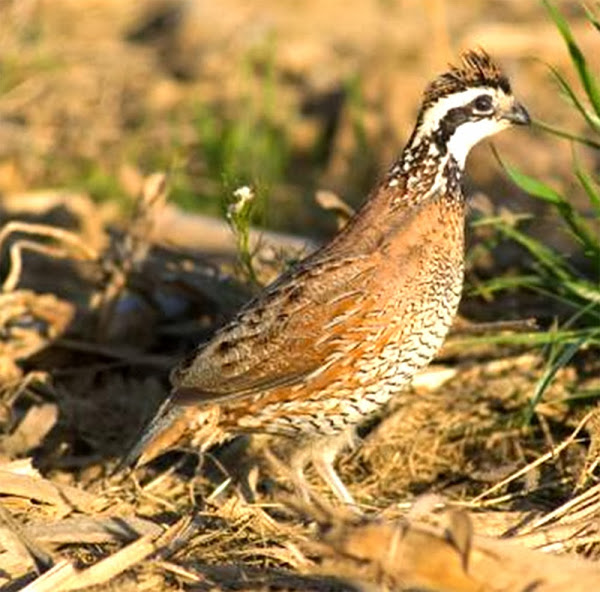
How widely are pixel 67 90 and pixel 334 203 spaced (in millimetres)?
4313

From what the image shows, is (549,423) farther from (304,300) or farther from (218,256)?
(218,256)

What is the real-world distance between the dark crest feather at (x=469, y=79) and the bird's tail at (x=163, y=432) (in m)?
1.33

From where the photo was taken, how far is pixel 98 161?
9.91 meters

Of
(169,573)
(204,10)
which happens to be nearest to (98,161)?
(204,10)

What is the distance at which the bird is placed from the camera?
5.55m

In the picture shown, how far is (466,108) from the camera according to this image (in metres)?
5.75

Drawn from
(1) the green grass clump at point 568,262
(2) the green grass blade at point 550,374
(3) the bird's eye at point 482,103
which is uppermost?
(3) the bird's eye at point 482,103

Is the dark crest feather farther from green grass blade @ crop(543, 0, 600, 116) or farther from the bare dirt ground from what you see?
the bare dirt ground

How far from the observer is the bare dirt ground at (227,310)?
5066 millimetres

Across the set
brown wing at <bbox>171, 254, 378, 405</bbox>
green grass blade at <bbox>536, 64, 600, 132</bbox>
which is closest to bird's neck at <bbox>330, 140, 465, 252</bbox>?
brown wing at <bbox>171, 254, 378, 405</bbox>

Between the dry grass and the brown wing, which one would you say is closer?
the dry grass

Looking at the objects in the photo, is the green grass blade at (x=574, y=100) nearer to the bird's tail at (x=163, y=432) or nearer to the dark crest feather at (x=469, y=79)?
the dark crest feather at (x=469, y=79)

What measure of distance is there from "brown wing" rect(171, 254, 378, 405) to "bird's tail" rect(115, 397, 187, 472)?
0.19ft

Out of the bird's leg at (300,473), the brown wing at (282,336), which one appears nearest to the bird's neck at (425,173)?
the brown wing at (282,336)
